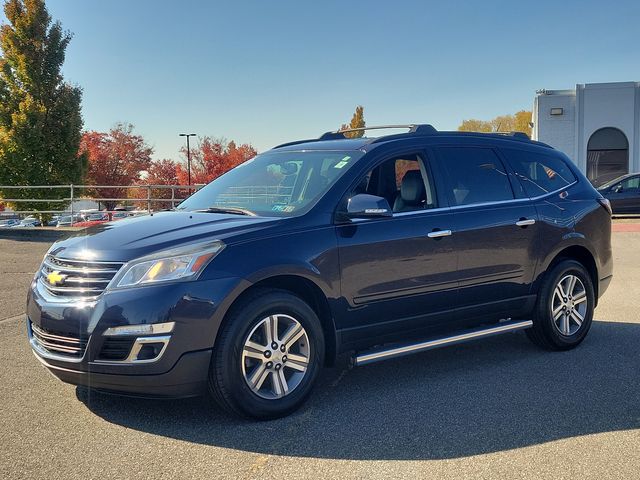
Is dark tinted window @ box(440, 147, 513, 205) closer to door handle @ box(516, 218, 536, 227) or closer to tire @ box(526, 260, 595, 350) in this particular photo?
door handle @ box(516, 218, 536, 227)

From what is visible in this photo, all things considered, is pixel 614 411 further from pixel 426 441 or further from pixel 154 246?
pixel 154 246

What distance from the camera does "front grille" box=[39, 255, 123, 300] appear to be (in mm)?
3838

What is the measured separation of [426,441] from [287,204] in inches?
73.7

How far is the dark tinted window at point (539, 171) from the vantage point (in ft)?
18.9

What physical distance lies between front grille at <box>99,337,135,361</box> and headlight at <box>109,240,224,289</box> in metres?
0.31

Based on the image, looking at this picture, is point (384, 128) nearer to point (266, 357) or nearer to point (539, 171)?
point (539, 171)

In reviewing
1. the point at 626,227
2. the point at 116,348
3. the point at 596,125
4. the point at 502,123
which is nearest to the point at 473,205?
the point at 116,348

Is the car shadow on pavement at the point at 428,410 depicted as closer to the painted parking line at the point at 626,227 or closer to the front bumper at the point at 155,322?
the front bumper at the point at 155,322

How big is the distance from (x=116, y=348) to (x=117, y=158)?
1897 inches

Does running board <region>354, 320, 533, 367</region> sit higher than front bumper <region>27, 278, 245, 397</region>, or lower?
lower

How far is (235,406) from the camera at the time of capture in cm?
392

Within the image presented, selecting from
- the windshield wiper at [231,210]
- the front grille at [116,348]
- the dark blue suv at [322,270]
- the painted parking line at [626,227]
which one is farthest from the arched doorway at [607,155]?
the front grille at [116,348]

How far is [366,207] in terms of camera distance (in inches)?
173

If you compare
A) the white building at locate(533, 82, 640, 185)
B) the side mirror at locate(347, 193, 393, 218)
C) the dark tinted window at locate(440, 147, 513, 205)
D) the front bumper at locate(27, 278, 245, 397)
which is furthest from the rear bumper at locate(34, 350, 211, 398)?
the white building at locate(533, 82, 640, 185)
